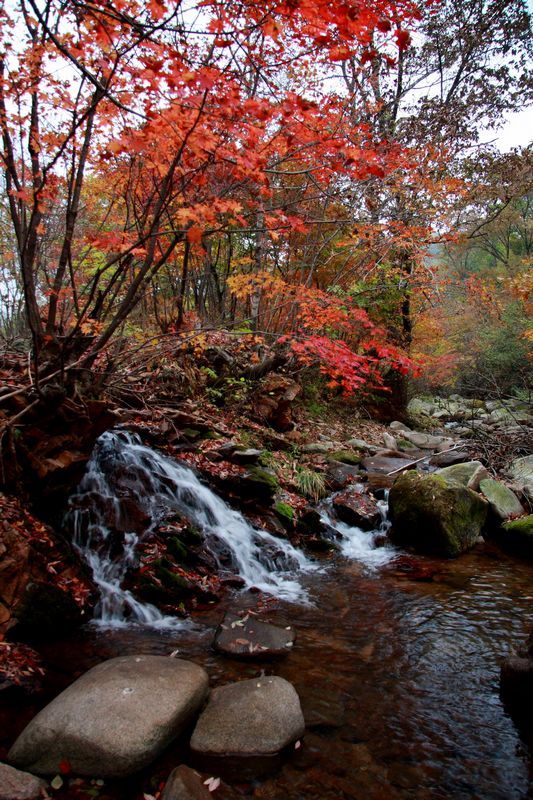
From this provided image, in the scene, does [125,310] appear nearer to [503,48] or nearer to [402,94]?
[402,94]

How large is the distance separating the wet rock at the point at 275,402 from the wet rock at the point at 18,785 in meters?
8.04

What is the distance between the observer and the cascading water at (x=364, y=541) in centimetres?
678

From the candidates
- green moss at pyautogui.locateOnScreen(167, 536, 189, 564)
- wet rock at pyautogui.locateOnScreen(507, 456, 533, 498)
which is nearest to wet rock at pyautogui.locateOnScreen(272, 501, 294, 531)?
green moss at pyautogui.locateOnScreen(167, 536, 189, 564)

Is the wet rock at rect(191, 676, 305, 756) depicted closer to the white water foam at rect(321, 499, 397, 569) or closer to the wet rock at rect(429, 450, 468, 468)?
the white water foam at rect(321, 499, 397, 569)

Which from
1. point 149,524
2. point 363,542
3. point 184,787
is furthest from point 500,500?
point 184,787

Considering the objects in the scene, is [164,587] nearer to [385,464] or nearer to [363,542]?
[363,542]

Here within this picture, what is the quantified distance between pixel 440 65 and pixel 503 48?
6.42 ft

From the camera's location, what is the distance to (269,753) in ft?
9.23

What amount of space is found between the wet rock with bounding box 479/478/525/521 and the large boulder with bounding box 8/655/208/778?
639cm

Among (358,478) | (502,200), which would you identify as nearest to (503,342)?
(502,200)

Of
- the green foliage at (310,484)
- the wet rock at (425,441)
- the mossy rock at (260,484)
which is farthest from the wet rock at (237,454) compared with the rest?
the wet rock at (425,441)

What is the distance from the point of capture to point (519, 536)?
6.88m

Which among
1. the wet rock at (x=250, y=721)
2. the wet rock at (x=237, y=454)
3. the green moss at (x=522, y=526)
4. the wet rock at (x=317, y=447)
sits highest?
the wet rock at (x=237, y=454)

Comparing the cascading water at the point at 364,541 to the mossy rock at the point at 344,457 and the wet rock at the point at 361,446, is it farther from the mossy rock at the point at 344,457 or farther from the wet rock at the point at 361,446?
the wet rock at the point at 361,446
